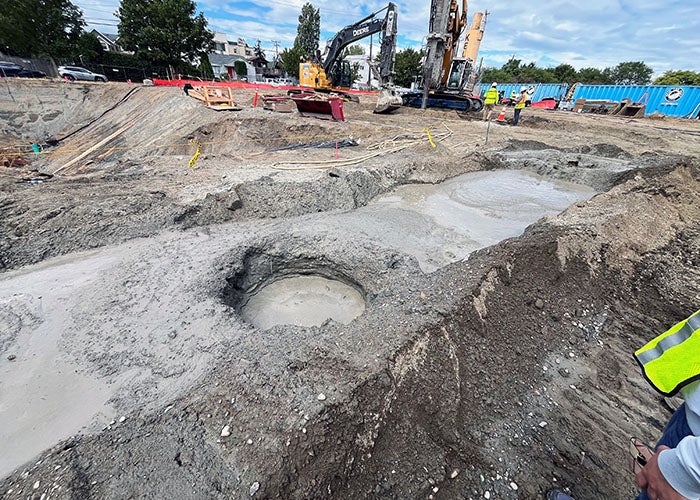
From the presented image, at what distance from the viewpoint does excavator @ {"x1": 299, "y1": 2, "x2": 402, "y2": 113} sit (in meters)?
14.4

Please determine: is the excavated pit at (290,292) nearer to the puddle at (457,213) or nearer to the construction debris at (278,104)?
the puddle at (457,213)

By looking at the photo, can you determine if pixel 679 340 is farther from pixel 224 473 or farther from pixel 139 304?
pixel 139 304

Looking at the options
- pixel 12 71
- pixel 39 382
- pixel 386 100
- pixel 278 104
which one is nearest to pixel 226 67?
pixel 12 71

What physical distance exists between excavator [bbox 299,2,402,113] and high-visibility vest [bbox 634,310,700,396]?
624 inches

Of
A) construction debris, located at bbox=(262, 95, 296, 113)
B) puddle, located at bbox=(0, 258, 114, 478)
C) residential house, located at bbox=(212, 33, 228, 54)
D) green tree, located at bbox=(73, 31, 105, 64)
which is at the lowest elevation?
puddle, located at bbox=(0, 258, 114, 478)

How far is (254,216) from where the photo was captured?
20.6 ft

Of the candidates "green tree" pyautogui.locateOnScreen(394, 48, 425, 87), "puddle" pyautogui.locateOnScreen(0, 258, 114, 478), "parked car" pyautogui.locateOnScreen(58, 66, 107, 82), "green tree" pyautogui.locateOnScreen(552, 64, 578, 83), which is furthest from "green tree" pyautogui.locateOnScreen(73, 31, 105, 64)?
"green tree" pyautogui.locateOnScreen(552, 64, 578, 83)

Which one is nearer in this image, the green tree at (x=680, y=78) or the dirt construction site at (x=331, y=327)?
the dirt construction site at (x=331, y=327)

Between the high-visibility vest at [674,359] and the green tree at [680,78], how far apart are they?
51.8 m

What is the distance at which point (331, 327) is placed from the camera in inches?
136

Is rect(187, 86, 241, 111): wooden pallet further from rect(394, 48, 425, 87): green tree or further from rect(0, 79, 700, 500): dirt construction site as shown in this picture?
rect(394, 48, 425, 87): green tree

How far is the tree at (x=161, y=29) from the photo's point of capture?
28984 mm

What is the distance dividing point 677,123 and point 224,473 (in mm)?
26987

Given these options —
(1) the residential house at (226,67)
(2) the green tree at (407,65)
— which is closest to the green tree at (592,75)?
(2) the green tree at (407,65)
